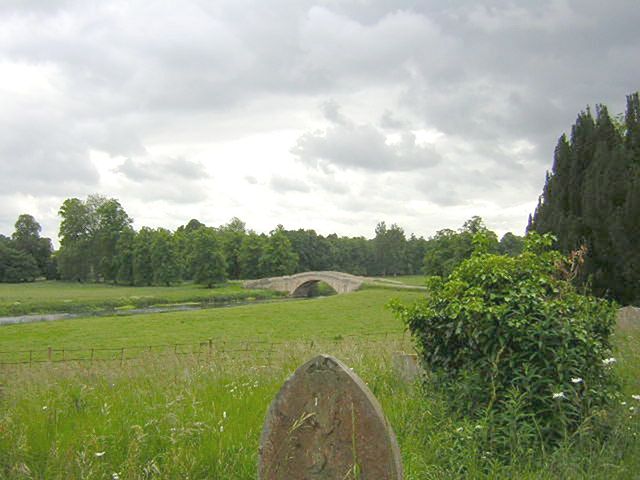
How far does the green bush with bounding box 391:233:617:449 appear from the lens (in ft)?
14.7

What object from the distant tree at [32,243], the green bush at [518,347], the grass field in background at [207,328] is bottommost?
the grass field in background at [207,328]

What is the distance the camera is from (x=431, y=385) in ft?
18.7

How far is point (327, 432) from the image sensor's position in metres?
3.33

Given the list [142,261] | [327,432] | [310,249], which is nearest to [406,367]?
[327,432]

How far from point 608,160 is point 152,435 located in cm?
2153

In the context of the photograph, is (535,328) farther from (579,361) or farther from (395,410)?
(395,410)

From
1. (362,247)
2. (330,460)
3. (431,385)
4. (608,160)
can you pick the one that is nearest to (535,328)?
(431,385)

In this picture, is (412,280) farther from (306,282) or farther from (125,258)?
(125,258)

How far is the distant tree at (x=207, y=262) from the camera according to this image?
7325cm

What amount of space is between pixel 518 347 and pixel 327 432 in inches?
97.6

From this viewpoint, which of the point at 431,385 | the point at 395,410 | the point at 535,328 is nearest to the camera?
the point at 535,328

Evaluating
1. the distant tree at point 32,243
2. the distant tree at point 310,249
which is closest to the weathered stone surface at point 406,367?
the distant tree at point 310,249

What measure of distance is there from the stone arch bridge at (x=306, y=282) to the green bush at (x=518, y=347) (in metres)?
52.6

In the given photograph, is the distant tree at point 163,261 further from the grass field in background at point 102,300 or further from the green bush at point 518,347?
the green bush at point 518,347
